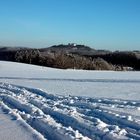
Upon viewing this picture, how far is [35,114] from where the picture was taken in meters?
8.82

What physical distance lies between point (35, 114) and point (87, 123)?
5.40 ft

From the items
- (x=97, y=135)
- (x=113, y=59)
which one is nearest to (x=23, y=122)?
(x=97, y=135)

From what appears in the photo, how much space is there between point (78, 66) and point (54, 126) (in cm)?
4411

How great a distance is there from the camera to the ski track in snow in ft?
21.8

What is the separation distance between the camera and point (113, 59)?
94125mm

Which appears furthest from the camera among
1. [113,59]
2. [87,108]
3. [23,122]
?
[113,59]

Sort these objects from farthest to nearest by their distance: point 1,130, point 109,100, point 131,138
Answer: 1. point 109,100
2. point 1,130
3. point 131,138

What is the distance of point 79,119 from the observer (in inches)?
317

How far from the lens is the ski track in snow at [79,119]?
261 inches

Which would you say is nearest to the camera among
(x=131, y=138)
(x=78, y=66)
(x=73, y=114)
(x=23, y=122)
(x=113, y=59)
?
(x=131, y=138)

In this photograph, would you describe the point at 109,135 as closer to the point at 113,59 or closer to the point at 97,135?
the point at 97,135

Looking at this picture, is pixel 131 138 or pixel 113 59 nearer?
pixel 131 138

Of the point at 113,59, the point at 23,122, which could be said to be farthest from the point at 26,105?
the point at 113,59

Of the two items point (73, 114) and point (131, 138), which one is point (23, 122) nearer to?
point (73, 114)
